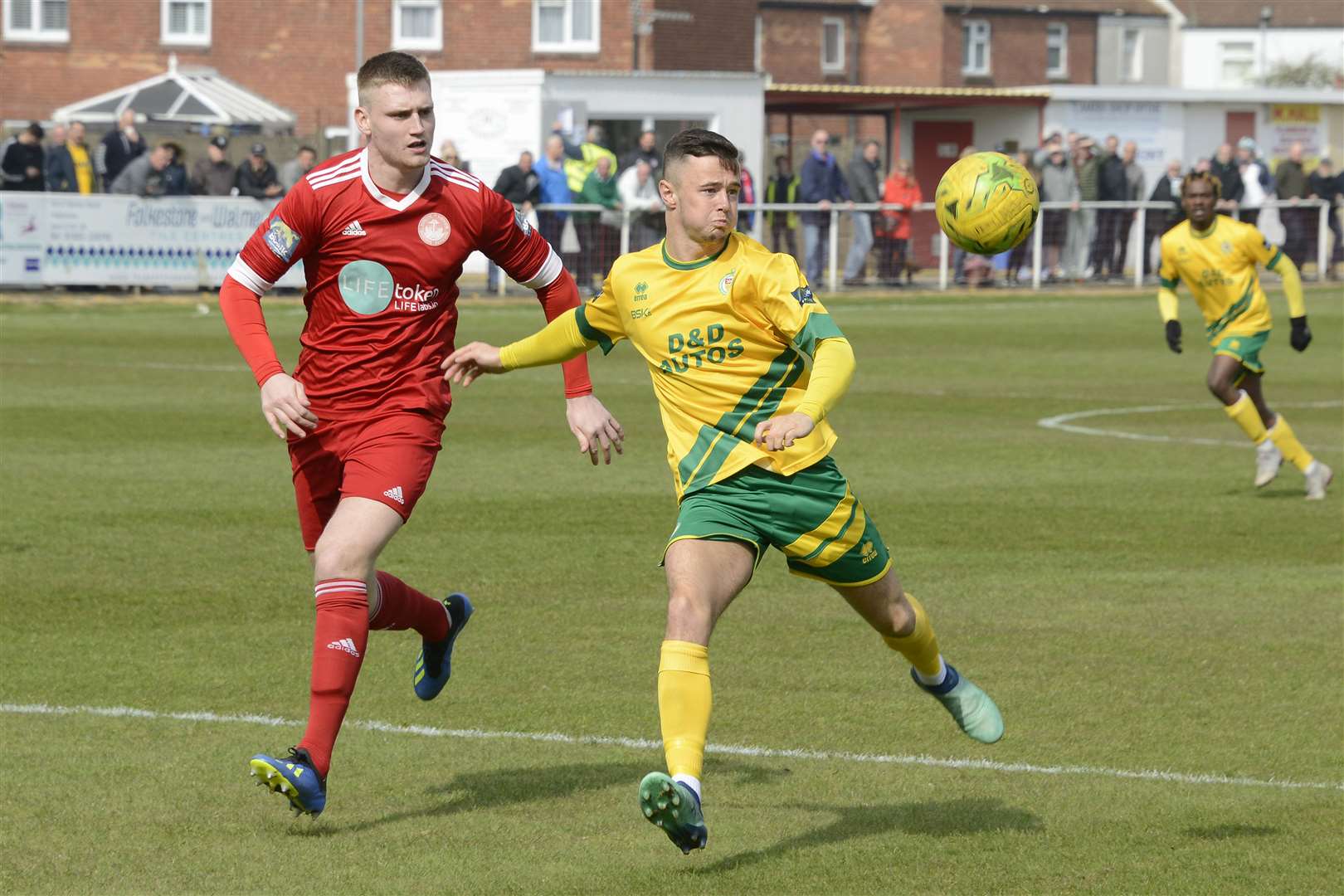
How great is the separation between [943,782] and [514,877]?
1.70 meters

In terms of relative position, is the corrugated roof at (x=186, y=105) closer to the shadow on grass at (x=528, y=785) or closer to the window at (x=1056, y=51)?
the shadow on grass at (x=528, y=785)

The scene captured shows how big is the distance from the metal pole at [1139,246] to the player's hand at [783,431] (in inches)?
1113

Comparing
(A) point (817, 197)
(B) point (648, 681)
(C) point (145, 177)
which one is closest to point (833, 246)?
(A) point (817, 197)

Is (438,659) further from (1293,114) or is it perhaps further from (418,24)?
(418,24)

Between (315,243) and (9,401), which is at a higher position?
(315,243)

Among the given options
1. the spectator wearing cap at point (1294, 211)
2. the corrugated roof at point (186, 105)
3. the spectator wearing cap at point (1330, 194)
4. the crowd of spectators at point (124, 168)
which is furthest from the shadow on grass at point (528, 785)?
the corrugated roof at point (186, 105)

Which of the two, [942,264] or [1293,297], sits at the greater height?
[1293,297]

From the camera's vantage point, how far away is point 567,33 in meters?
49.8

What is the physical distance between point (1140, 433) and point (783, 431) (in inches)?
461

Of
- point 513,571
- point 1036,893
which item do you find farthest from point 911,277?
point 1036,893

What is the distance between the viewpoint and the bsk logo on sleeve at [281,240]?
652 centimetres

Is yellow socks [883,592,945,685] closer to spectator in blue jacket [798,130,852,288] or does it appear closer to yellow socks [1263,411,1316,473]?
yellow socks [1263,411,1316,473]

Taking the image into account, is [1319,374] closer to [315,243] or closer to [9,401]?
[9,401]

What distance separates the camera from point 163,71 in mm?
49938
